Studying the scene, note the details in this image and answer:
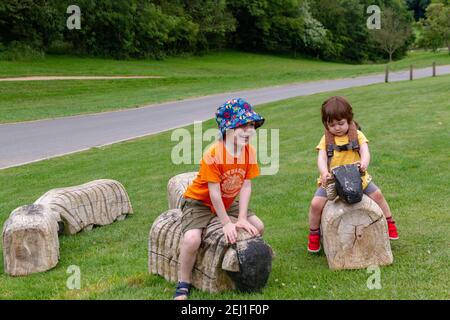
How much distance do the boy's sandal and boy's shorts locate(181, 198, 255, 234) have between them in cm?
41

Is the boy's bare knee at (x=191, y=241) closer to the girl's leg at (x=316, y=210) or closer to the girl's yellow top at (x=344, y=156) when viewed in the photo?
the girl's leg at (x=316, y=210)

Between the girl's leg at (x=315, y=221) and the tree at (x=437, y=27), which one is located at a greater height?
the tree at (x=437, y=27)

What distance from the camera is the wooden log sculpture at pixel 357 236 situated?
198 inches

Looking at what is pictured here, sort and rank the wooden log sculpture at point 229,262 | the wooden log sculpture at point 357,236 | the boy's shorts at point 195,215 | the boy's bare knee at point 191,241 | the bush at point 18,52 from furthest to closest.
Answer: the bush at point 18,52
the wooden log sculpture at point 357,236
the boy's shorts at point 195,215
the boy's bare knee at point 191,241
the wooden log sculpture at point 229,262

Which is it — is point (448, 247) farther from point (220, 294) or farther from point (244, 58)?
point (244, 58)

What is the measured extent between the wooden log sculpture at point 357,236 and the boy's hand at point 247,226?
31.1 inches

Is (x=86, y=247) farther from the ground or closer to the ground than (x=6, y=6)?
closer to the ground

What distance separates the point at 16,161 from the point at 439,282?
433 inches

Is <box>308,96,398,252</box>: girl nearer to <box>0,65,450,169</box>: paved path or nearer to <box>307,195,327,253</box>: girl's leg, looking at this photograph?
<box>307,195,327,253</box>: girl's leg

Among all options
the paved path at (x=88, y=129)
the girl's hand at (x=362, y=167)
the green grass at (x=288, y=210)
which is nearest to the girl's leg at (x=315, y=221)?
the green grass at (x=288, y=210)

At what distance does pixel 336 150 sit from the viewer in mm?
5441

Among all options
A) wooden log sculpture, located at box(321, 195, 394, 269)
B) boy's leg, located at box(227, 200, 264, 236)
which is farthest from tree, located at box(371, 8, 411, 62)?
boy's leg, located at box(227, 200, 264, 236)

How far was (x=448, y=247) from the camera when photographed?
541cm

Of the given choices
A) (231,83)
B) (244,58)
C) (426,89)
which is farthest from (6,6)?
(426,89)
